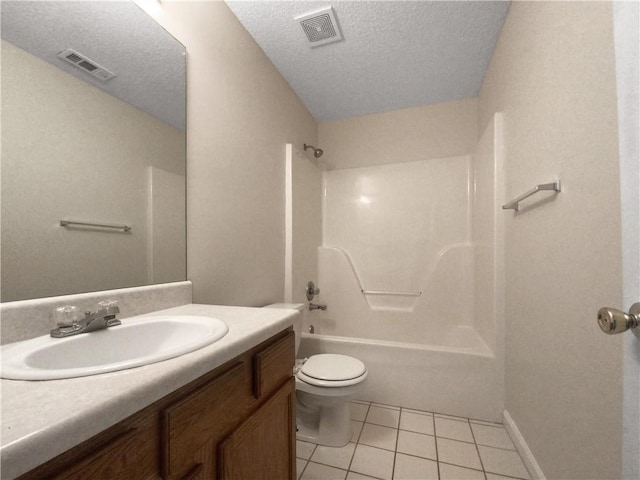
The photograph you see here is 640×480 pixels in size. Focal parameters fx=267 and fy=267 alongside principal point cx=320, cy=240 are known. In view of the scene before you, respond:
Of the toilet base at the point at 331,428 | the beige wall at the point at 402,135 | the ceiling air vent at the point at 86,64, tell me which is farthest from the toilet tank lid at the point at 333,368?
the beige wall at the point at 402,135

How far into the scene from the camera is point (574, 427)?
864 millimetres

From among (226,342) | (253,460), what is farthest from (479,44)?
(253,460)

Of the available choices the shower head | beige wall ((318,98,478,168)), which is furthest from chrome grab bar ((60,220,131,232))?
beige wall ((318,98,478,168))

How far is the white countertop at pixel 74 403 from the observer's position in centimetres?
29

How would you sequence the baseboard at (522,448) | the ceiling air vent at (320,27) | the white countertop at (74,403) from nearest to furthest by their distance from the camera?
the white countertop at (74,403)
the baseboard at (522,448)
the ceiling air vent at (320,27)

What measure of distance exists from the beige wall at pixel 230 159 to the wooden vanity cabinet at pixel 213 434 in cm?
59

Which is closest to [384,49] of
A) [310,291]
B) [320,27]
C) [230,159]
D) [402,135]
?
[320,27]

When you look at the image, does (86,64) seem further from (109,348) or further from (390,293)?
(390,293)

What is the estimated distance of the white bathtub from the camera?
1.56 meters

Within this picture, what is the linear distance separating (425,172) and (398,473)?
6.89ft

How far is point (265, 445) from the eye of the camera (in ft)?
2.47

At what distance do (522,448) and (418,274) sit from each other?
1.28m

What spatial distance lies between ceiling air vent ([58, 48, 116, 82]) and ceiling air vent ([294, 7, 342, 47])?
105 cm

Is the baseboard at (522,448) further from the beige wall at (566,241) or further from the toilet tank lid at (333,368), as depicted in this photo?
the toilet tank lid at (333,368)
